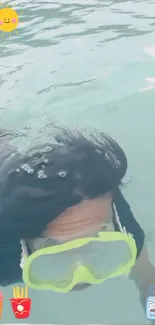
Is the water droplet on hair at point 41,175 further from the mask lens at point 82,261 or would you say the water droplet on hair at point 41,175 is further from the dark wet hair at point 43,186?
the mask lens at point 82,261

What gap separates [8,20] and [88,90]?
0.31 m

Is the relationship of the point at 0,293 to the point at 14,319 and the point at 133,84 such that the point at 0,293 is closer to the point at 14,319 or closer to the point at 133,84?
the point at 14,319

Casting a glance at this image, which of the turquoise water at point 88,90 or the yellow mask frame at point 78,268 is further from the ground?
the turquoise water at point 88,90

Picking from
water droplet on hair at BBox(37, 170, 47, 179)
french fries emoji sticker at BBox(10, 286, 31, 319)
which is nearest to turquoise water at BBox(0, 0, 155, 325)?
french fries emoji sticker at BBox(10, 286, 31, 319)

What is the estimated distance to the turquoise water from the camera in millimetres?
1357

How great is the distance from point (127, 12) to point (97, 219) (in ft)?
2.80

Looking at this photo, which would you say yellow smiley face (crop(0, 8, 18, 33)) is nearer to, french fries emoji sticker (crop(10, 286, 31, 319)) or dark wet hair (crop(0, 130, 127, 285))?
dark wet hair (crop(0, 130, 127, 285))

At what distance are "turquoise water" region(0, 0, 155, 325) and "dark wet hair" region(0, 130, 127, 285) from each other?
3.3 inches

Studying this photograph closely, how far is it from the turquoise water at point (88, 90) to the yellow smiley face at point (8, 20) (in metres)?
0.05

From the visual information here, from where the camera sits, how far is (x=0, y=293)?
4.42 ft

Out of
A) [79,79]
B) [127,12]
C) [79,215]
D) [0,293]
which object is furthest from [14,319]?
[127,12]

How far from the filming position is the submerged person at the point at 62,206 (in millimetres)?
1275

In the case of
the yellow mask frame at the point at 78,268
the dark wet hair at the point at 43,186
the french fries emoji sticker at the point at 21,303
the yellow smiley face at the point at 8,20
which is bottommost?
the french fries emoji sticker at the point at 21,303

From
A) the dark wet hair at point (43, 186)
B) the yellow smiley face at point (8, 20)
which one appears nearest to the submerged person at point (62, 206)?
the dark wet hair at point (43, 186)
